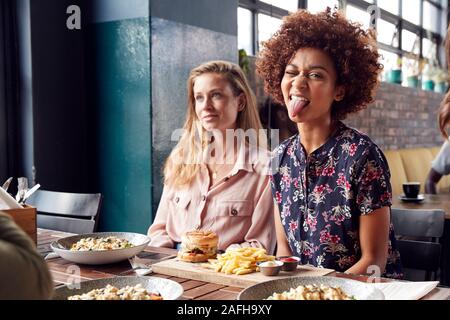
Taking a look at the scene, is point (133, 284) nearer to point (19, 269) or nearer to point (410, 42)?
point (19, 269)

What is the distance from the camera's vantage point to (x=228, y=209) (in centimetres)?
204

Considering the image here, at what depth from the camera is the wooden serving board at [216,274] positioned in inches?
49.6

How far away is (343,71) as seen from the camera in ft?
5.84

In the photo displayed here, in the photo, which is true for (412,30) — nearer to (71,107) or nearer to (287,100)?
(71,107)

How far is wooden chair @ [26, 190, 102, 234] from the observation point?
210 centimetres

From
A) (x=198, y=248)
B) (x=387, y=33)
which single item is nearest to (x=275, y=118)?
(x=198, y=248)

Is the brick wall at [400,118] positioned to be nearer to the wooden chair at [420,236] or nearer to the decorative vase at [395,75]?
the decorative vase at [395,75]

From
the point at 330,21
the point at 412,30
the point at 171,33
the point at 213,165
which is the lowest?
the point at 213,165

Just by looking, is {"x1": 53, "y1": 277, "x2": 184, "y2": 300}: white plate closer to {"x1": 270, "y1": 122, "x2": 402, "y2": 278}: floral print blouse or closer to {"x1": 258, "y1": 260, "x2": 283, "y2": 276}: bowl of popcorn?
{"x1": 258, "y1": 260, "x2": 283, "y2": 276}: bowl of popcorn

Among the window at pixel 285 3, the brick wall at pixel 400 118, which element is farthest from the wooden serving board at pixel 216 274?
the brick wall at pixel 400 118

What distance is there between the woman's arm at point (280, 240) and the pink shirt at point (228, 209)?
93mm

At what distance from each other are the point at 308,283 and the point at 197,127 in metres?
1.23
